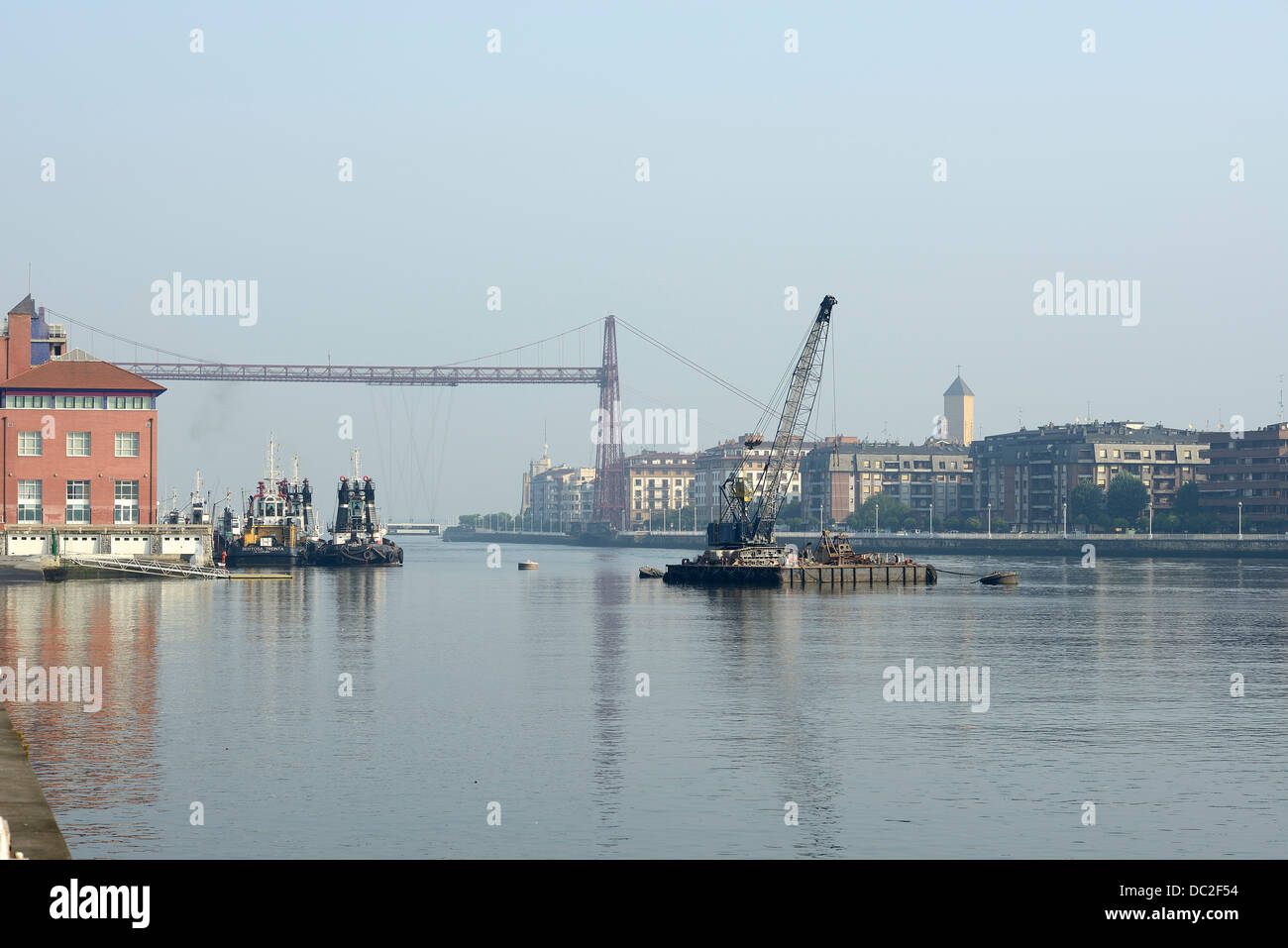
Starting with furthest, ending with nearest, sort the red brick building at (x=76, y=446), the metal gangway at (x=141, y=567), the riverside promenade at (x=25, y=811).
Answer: the red brick building at (x=76, y=446)
the metal gangway at (x=141, y=567)
the riverside promenade at (x=25, y=811)

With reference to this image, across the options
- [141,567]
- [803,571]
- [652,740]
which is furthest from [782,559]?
[652,740]

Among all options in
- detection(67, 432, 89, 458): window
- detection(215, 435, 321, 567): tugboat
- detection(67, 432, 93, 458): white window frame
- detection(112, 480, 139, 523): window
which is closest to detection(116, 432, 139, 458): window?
detection(67, 432, 93, 458): white window frame

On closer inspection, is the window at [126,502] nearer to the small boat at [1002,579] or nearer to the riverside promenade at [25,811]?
the small boat at [1002,579]

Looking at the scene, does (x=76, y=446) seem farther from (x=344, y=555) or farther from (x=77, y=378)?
(x=344, y=555)

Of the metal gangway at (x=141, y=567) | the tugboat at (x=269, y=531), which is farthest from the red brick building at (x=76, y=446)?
the tugboat at (x=269, y=531)

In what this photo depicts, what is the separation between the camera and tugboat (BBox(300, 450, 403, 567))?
192 metres

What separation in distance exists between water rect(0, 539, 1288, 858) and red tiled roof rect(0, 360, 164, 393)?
5500 cm

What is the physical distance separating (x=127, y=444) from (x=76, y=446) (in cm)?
433

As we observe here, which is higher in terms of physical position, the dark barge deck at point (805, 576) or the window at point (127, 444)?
the window at point (127, 444)

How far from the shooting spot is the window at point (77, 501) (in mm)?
135250

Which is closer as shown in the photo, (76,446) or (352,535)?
(76,446)

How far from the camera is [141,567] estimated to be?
132 m

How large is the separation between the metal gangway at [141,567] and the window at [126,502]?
13.5 ft
